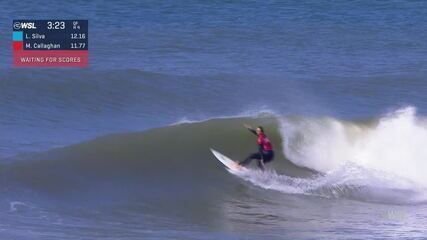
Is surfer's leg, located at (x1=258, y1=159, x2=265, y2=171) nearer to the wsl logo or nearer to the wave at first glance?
the wave

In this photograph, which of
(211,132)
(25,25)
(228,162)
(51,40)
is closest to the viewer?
(228,162)

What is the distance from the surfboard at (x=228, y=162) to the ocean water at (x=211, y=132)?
135mm

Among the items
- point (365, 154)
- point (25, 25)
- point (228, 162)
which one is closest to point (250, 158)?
point (228, 162)

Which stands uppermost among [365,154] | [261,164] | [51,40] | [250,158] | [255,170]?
[51,40]

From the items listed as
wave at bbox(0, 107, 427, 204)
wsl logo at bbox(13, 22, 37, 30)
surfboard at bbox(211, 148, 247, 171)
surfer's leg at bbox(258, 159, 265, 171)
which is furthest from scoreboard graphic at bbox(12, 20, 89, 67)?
surfer's leg at bbox(258, 159, 265, 171)

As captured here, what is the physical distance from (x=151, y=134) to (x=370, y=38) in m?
17.7

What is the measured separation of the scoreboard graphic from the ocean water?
120cm

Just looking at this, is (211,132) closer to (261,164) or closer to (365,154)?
(261,164)

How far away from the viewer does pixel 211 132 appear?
815 inches

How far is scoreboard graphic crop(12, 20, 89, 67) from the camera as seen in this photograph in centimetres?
1970

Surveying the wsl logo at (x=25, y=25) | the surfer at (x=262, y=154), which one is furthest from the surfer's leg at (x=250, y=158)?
the wsl logo at (x=25, y=25)

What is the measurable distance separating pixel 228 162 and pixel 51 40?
4287 millimetres

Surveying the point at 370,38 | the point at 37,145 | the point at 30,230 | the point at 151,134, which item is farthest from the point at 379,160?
the point at 370,38

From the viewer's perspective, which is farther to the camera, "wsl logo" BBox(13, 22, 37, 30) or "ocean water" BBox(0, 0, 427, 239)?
"wsl logo" BBox(13, 22, 37, 30)
